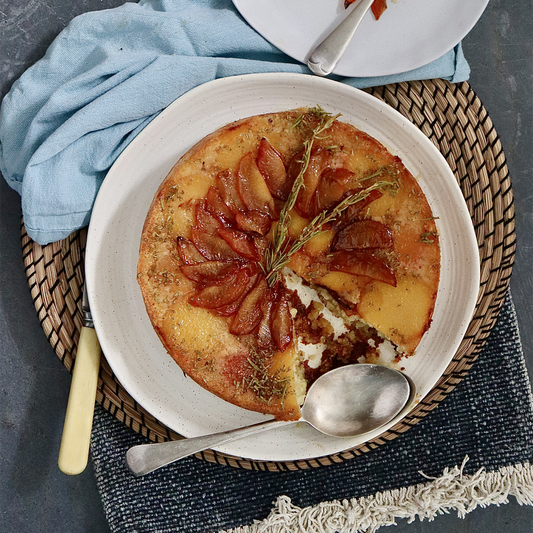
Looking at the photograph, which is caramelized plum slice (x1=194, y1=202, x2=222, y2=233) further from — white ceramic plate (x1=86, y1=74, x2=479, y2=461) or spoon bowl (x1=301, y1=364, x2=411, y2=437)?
spoon bowl (x1=301, y1=364, x2=411, y2=437)

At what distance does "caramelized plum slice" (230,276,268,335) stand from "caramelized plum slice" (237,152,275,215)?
1.33ft

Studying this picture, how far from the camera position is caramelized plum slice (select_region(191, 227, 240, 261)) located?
2713mm

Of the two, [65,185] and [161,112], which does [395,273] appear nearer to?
[161,112]

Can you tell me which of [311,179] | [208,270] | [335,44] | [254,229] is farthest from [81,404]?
[335,44]

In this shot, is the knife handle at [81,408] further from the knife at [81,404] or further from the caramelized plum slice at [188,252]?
the caramelized plum slice at [188,252]

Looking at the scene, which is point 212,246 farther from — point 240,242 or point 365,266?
point 365,266

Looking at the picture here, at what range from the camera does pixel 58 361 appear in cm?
350

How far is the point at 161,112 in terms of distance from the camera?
3.00m

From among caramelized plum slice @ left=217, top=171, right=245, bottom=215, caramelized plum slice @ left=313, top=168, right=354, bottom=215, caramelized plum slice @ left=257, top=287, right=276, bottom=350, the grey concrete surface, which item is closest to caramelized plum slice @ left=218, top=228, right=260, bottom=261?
caramelized plum slice @ left=217, top=171, right=245, bottom=215

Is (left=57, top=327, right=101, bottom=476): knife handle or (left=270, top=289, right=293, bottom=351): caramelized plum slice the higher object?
(left=270, top=289, right=293, bottom=351): caramelized plum slice

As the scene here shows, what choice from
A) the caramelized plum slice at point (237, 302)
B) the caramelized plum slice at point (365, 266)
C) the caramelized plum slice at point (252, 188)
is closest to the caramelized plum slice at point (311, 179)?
the caramelized plum slice at point (252, 188)

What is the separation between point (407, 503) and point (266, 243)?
201 cm

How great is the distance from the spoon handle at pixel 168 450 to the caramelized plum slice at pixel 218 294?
2.65 ft

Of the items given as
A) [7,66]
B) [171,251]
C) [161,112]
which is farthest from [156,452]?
[7,66]
